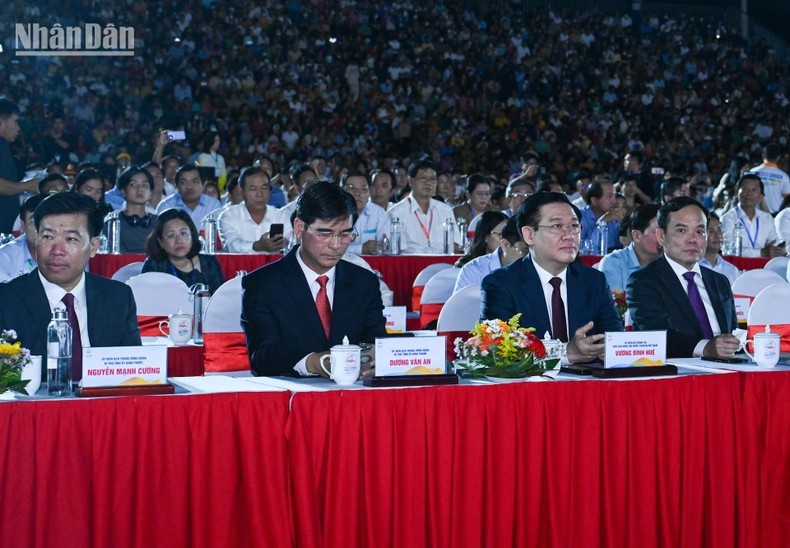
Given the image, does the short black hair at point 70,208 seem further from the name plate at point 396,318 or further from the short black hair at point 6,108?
the short black hair at point 6,108

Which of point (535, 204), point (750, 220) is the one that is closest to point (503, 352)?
point (535, 204)

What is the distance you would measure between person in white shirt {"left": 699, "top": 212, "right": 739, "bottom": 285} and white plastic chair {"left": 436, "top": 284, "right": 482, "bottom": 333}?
2160 mm

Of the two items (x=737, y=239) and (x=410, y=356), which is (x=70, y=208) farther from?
(x=737, y=239)

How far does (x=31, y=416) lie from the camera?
2.74m

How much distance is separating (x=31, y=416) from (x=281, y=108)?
14.5 meters

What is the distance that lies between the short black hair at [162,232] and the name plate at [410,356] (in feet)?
8.68

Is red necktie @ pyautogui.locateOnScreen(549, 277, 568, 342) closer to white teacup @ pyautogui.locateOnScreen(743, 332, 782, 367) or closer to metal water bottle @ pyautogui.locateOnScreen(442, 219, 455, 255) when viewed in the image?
white teacup @ pyautogui.locateOnScreen(743, 332, 782, 367)

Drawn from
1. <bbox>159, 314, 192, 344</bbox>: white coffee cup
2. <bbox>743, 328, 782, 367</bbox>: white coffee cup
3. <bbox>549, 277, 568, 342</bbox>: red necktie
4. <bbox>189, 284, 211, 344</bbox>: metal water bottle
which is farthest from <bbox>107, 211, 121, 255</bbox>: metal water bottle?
<bbox>743, 328, 782, 367</bbox>: white coffee cup

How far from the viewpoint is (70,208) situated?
3.44 meters

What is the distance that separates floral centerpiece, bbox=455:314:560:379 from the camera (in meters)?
3.21

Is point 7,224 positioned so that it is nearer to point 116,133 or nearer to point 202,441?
point 202,441

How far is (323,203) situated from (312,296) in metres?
0.37

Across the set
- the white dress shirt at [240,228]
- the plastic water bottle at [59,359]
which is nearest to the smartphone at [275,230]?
the white dress shirt at [240,228]

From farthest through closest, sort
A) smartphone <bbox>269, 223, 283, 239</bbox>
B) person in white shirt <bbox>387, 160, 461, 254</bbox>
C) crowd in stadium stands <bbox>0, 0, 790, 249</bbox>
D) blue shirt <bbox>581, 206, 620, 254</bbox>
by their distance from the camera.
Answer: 1. crowd in stadium stands <bbox>0, 0, 790, 249</bbox>
2. blue shirt <bbox>581, 206, 620, 254</bbox>
3. person in white shirt <bbox>387, 160, 461, 254</bbox>
4. smartphone <bbox>269, 223, 283, 239</bbox>
